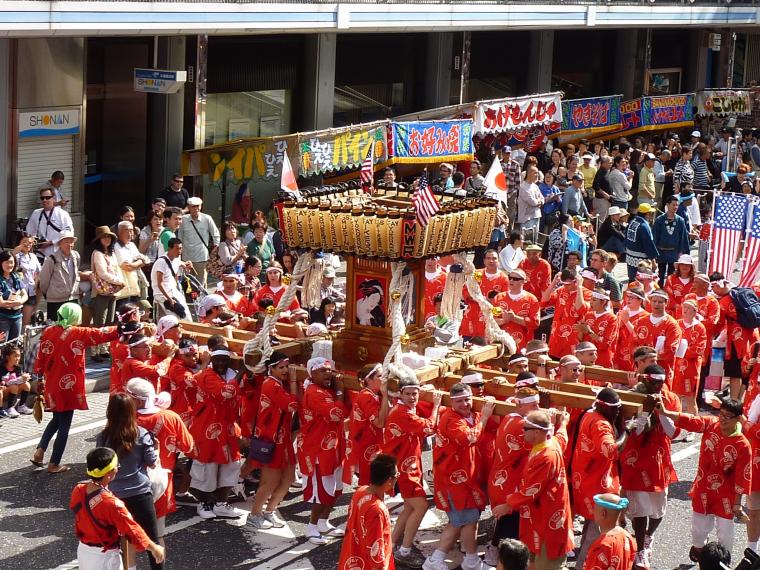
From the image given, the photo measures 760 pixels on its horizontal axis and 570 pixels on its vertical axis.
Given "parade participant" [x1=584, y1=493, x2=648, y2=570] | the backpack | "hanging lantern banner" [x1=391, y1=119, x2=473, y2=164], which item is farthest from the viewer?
"hanging lantern banner" [x1=391, y1=119, x2=473, y2=164]

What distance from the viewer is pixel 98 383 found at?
15344 millimetres

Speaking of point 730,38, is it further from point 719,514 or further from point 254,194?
point 719,514

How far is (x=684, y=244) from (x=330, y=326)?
8.00m

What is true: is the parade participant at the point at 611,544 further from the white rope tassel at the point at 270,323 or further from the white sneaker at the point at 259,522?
the white rope tassel at the point at 270,323

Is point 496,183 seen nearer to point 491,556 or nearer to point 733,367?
point 733,367

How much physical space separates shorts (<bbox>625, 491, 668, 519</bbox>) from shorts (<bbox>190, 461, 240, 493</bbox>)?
3.35m

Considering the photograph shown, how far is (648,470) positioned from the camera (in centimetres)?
1100

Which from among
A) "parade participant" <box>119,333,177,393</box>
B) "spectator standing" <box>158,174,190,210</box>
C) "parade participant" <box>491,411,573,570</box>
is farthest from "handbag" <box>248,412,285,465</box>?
"spectator standing" <box>158,174,190,210</box>

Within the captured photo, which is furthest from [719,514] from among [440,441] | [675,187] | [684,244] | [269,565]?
[675,187]

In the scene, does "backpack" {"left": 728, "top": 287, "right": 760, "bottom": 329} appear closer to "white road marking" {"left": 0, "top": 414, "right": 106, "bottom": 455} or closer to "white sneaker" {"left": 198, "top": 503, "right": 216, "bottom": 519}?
"white sneaker" {"left": 198, "top": 503, "right": 216, "bottom": 519}

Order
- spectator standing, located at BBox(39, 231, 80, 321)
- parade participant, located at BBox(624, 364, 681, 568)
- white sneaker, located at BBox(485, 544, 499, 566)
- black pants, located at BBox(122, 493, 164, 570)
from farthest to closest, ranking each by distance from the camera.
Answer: spectator standing, located at BBox(39, 231, 80, 321), white sneaker, located at BBox(485, 544, 499, 566), parade participant, located at BBox(624, 364, 681, 568), black pants, located at BBox(122, 493, 164, 570)

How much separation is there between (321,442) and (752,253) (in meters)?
8.36

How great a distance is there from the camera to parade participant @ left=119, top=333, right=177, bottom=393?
11.7 m

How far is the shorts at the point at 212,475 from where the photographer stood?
38.5ft
